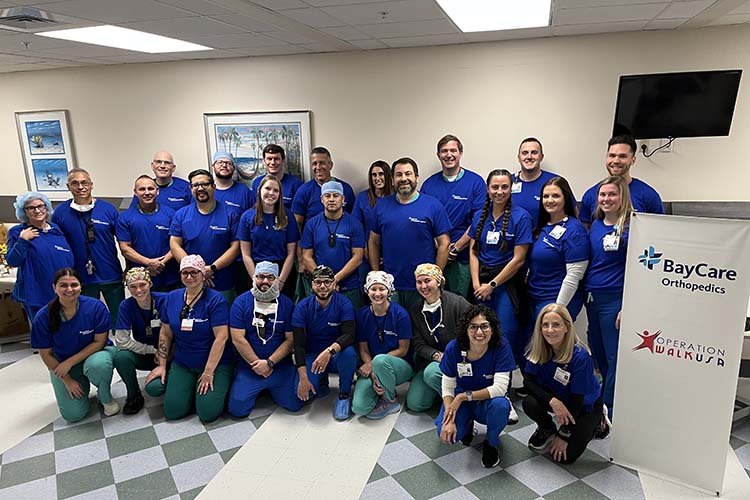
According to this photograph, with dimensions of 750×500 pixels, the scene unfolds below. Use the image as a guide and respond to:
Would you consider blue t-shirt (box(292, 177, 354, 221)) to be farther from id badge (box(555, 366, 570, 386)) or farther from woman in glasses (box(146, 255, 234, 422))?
id badge (box(555, 366, 570, 386))

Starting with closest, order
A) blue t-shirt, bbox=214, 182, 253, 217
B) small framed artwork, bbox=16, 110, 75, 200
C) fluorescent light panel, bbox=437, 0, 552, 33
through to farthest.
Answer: fluorescent light panel, bbox=437, 0, 552, 33, blue t-shirt, bbox=214, 182, 253, 217, small framed artwork, bbox=16, 110, 75, 200

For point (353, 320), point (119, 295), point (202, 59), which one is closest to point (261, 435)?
point (353, 320)

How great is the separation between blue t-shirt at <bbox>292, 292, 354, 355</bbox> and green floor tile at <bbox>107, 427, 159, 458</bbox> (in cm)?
114

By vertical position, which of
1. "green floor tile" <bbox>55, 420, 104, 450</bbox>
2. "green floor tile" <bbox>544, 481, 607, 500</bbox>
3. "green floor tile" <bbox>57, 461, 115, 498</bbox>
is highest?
"green floor tile" <bbox>544, 481, 607, 500</bbox>

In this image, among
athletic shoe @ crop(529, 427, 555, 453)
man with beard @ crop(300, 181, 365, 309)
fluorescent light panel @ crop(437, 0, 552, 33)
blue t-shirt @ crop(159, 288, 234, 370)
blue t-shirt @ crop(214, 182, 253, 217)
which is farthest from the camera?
blue t-shirt @ crop(214, 182, 253, 217)

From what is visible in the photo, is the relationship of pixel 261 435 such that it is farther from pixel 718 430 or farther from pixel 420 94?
pixel 420 94

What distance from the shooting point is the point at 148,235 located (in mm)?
4188

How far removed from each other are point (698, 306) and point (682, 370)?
34cm

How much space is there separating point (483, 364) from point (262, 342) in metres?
1.52

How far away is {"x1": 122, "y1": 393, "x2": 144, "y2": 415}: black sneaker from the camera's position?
3.52 metres

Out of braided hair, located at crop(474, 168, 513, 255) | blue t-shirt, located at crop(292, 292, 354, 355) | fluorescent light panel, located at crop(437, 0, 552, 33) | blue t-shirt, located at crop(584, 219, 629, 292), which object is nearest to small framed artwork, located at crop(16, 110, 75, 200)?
blue t-shirt, located at crop(292, 292, 354, 355)

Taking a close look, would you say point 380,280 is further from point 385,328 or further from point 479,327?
point 479,327

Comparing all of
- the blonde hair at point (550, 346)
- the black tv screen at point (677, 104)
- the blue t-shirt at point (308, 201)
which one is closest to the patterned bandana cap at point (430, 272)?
the blonde hair at point (550, 346)

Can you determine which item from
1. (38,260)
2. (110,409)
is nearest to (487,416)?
(110,409)
